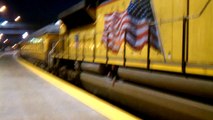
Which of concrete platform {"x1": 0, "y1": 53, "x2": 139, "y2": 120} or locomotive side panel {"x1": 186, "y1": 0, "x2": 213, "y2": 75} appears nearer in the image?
concrete platform {"x1": 0, "y1": 53, "x2": 139, "y2": 120}

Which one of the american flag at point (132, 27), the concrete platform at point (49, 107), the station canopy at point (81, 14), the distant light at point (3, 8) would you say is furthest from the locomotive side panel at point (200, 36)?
the distant light at point (3, 8)

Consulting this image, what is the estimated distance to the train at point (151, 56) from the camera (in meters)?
4.35

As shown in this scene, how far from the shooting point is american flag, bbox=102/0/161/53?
600 centimetres

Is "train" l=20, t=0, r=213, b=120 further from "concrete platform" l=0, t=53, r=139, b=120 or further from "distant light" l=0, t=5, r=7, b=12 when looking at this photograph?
"distant light" l=0, t=5, r=7, b=12

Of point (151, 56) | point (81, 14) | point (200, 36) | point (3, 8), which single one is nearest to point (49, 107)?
point (151, 56)

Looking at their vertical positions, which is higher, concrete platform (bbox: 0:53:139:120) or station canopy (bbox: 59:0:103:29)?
station canopy (bbox: 59:0:103:29)

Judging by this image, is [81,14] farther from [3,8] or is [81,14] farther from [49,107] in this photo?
[3,8]

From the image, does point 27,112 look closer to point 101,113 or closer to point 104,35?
point 101,113

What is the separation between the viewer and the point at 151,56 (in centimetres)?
581

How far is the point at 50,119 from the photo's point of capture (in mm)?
4051

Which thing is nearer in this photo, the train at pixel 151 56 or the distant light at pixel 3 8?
the train at pixel 151 56

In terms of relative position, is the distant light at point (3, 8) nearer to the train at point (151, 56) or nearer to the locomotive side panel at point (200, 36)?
the train at point (151, 56)

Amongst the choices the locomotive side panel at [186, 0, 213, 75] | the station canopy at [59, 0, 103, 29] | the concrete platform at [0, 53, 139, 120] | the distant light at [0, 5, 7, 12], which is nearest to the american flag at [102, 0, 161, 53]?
the locomotive side panel at [186, 0, 213, 75]

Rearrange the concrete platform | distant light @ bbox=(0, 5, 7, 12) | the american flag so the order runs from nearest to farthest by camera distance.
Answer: the concrete platform < the american flag < distant light @ bbox=(0, 5, 7, 12)
